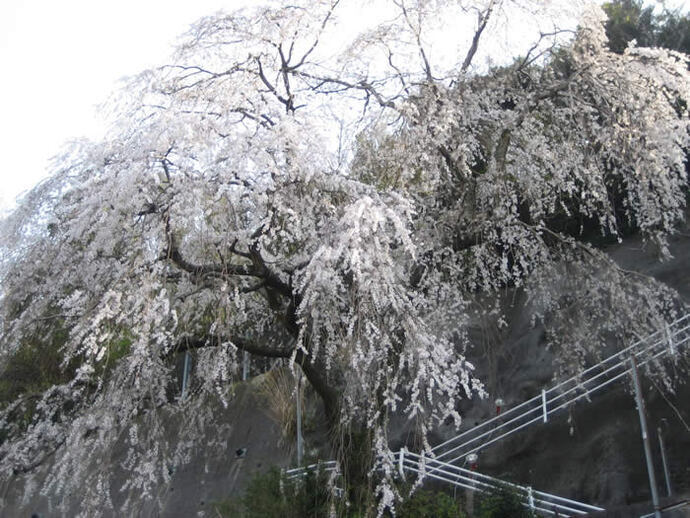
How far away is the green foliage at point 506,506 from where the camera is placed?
21.5 ft

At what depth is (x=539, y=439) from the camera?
8.23 metres

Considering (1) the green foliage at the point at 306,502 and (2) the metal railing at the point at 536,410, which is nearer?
(1) the green foliage at the point at 306,502

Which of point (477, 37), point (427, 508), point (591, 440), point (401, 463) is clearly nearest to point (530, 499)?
point (427, 508)

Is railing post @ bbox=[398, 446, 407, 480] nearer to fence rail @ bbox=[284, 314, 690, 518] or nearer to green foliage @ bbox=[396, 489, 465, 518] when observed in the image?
fence rail @ bbox=[284, 314, 690, 518]

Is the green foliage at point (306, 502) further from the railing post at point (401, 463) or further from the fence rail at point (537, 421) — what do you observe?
→ the railing post at point (401, 463)

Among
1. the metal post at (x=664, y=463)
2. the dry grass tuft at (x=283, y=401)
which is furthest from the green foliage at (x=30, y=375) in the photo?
the metal post at (x=664, y=463)

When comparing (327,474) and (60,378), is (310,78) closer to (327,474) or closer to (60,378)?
(327,474)

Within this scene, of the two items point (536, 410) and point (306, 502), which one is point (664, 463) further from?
point (306, 502)

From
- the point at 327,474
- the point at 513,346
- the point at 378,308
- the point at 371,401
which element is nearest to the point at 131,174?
the point at 378,308

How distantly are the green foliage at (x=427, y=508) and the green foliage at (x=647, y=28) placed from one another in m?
8.14

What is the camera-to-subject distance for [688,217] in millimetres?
10477

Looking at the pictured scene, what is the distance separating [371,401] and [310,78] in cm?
371

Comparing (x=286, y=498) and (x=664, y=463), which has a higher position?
(x=664, y=463)

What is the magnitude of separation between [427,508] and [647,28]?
28.9ft
